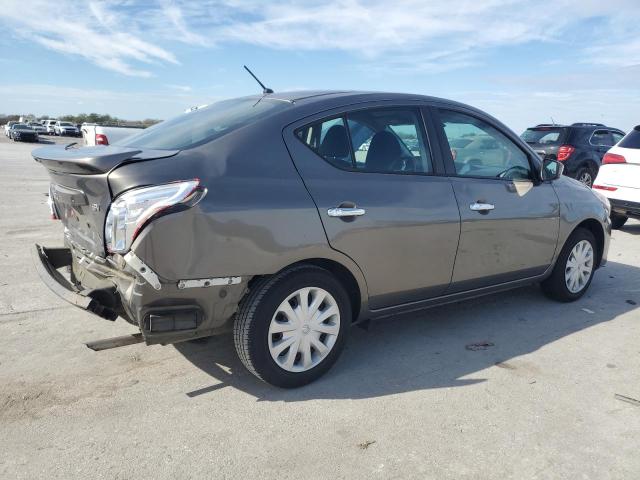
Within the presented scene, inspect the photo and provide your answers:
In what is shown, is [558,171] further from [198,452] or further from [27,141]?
[27,141]

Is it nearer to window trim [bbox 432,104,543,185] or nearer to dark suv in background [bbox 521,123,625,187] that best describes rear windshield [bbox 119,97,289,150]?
window trim [bbox 432,104,543,185]

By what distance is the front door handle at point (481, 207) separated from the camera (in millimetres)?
3823

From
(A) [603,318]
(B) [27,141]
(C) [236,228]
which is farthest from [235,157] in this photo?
(B) [27,141]

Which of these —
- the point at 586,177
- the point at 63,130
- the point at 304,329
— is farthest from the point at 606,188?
the point at 63,130

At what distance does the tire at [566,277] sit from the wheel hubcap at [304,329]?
253 centimetres

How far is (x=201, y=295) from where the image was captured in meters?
2.76

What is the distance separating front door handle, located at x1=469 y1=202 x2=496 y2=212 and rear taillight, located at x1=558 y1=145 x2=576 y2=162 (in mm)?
8765

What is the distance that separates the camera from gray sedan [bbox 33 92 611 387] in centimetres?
268

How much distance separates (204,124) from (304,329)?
4.75 ft

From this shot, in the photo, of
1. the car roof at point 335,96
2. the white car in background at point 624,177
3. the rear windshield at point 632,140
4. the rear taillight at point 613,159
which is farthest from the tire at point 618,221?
the car roof at point 335,96

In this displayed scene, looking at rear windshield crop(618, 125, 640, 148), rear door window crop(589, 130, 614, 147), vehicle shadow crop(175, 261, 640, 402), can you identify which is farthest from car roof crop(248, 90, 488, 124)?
rear door window crop(589, 130, 614, 147)

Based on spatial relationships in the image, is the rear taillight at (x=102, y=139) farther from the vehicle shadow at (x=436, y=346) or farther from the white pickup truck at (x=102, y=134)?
the vehicle shadow at (x=436, y=346)

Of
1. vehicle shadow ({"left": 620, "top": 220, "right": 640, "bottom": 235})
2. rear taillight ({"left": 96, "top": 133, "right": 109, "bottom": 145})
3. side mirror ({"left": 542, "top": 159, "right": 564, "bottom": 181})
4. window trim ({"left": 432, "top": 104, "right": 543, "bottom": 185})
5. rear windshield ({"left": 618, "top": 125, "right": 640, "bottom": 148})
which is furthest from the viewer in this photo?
rear taillight ({"left": 96, "top": 133, "right": 109, "bottom": 145})

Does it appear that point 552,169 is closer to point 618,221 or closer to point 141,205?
point 141,205
